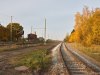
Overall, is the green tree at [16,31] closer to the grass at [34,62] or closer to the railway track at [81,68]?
the grass at [34,62]

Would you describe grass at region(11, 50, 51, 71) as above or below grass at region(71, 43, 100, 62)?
below

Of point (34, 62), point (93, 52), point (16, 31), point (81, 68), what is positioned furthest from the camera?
point (16, 31)

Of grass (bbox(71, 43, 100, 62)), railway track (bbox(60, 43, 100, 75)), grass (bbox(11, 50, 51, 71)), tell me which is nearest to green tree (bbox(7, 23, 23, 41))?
grass (bbox(71, 43, 100, 62))

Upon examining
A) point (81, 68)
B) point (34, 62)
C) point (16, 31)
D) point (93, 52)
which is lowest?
point (81, 68)

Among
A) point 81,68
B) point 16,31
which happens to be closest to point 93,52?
point 81,68

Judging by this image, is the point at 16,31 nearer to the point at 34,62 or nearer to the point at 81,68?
the point at 34,62

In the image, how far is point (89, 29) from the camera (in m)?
50.9

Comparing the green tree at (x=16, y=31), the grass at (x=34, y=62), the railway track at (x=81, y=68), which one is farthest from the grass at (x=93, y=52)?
the green tree at (x=16, y=31)

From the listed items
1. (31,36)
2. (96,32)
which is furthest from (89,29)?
(31,36)

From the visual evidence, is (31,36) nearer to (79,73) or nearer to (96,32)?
(96,32)

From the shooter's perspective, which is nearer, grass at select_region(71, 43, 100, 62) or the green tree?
grass at select_region(71, 43, 100, 62)

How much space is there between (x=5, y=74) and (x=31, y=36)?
132m

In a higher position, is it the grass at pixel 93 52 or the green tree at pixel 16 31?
the green tree at pixel 16 31

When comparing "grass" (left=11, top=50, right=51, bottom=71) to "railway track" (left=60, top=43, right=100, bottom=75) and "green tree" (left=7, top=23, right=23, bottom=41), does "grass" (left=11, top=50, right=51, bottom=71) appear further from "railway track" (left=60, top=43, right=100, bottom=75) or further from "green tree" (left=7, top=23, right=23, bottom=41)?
"green tree" (left=7, top=23, right=23, bottom=41)
